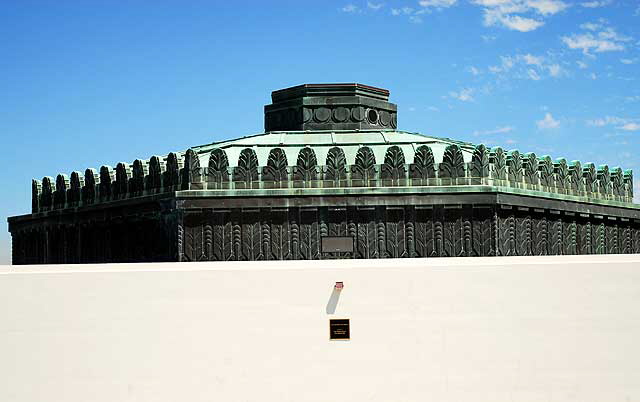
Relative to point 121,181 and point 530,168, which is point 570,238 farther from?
point 121,181

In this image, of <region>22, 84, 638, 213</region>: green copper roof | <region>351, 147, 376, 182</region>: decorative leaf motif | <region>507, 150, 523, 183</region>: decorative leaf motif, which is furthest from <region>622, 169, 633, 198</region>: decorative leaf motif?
<region>351, 147, 376, 182</region>: decorative leaf motif

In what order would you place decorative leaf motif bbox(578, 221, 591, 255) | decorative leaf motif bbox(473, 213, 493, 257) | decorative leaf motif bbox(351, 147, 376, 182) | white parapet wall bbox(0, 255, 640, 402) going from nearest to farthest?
white parapet wall bbox(0, 255, 640, 402), decorative leaf motif bbox(473, 213, 493, 257), decorative leaf motif bbox(351, 147, 376, 182), decorative leaf motif bbox(578, 221, 591, 255)

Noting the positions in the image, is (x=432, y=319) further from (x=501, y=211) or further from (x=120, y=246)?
(x=120, y=246)

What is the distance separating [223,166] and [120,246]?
400cm

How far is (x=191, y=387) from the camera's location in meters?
16.3

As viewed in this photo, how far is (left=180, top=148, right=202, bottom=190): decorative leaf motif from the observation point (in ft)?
72.6

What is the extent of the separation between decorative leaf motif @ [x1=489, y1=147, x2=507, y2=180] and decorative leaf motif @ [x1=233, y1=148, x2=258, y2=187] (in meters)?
6.09

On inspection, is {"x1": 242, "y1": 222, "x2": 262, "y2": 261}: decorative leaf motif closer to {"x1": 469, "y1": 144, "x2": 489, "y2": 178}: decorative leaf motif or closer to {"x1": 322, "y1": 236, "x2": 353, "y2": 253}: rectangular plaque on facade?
{"x1": 322, "y1": 236, "x2": 353, "y2": 253}: rectangular plaque on facade

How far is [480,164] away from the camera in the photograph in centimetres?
2228

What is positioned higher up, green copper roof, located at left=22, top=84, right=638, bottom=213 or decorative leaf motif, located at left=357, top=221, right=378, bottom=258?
green copper roof, located at left=22, top=84, right=638, bottom=213

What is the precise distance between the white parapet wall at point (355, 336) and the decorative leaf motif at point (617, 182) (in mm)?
11227

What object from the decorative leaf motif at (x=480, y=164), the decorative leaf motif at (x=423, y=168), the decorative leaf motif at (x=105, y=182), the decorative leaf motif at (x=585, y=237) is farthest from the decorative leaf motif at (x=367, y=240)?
the decorative leaf motif at (x=105, y=182)

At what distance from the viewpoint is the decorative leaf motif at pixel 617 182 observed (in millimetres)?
27219

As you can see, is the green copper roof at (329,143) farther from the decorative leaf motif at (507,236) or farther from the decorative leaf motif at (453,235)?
the decorative leaf motif at (507,236)
